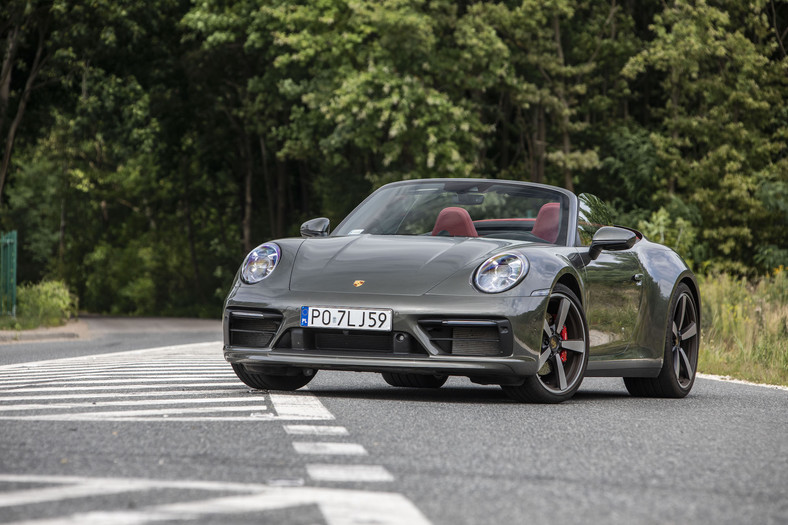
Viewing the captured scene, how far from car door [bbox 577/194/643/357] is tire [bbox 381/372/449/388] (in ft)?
4.38

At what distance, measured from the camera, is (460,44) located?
34.1 m

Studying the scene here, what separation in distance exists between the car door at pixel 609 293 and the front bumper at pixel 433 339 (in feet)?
2.87

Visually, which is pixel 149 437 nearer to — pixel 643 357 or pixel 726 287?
pixel 643 357

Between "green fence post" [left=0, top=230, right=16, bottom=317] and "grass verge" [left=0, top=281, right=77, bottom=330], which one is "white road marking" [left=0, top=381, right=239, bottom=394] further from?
"green fence post" [left=0, top=230, right=16, bottom=317]

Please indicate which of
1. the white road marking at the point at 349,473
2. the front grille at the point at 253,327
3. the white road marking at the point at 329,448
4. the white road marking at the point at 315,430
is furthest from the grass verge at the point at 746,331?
the white road marking at the point at 349,473

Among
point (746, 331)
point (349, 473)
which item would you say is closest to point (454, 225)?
point (349, 473)

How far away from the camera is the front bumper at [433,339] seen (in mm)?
7418

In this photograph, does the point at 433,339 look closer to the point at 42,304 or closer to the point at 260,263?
the point at 260,263

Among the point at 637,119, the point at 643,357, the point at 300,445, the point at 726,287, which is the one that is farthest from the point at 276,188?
the point at 300,445

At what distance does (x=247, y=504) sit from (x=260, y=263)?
4.05 metres

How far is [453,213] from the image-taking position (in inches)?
339

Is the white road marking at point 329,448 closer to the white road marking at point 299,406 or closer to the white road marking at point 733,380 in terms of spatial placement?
the white road marking at point 299,406

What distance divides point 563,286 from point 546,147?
101 feet

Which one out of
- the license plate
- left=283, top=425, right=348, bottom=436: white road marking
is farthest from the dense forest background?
left=283, top=425, right=348, bottom=436: white road marking
